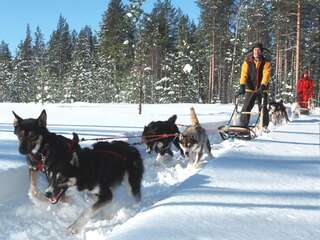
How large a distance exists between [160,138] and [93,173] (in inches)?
142

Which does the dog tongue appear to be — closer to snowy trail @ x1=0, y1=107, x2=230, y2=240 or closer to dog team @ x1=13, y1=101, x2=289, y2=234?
dog team @ x1=13, y1=101, x2=289, y2=234

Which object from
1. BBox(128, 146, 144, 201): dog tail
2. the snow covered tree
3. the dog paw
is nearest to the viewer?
the dog paw

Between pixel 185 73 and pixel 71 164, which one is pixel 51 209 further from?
pixel 185 73

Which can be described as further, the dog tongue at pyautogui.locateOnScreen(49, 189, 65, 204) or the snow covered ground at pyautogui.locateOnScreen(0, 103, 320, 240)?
the dog tongue at pyautogui.locateOnScreen(49, 189, 65, 204)

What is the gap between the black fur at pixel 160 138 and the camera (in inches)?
343

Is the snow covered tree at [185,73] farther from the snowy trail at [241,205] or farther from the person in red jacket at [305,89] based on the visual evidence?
the snowy trail at [241,205]

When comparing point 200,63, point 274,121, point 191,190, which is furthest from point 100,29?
point 191,190

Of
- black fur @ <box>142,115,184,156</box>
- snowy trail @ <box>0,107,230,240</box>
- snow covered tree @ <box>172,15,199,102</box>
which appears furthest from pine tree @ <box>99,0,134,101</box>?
snowy trail @ <box>0,107,230,240</box>

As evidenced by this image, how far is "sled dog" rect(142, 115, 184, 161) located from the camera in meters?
8.70

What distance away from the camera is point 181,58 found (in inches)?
2084

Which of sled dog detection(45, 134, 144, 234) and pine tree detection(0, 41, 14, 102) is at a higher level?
pine tree detection(0, 41, 14, 102)

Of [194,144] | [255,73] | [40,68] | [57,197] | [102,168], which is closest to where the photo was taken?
[57,197]

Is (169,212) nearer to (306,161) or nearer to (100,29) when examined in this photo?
(306,161)

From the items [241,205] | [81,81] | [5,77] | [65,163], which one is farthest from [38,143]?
[5,77]
